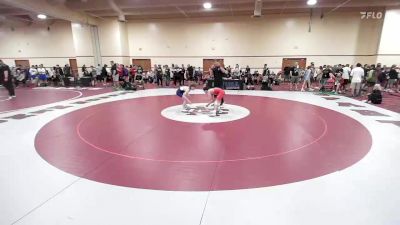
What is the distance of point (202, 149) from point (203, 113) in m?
2.95

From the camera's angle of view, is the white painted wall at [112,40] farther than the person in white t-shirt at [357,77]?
Yes

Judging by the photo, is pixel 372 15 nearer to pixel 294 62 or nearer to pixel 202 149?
pixel 294 62

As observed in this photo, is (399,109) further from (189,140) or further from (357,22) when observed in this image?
(357,22)

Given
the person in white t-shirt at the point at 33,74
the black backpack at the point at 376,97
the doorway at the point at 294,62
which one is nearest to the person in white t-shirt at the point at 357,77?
the black backpack at the point at 376,97

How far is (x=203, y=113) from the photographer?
7469mm

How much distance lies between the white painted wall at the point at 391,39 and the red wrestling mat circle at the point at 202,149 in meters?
13.1

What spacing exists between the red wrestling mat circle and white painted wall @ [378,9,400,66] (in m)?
13.1

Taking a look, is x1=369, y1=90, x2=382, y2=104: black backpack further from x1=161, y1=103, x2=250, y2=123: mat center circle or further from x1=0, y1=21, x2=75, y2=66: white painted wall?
x1=0, y1=21, x2=75, y2=66: white painted wall

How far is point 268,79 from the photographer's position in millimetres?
14047

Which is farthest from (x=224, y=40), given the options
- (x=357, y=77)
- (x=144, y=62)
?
(x=357, y=77)

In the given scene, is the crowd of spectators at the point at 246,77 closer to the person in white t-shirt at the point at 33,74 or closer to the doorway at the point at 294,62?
the person in white t-shirt at the point at 33,74

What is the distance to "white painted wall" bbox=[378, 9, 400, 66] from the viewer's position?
15.9 m

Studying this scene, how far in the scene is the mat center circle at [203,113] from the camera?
6.76 metres

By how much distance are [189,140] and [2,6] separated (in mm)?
19028
